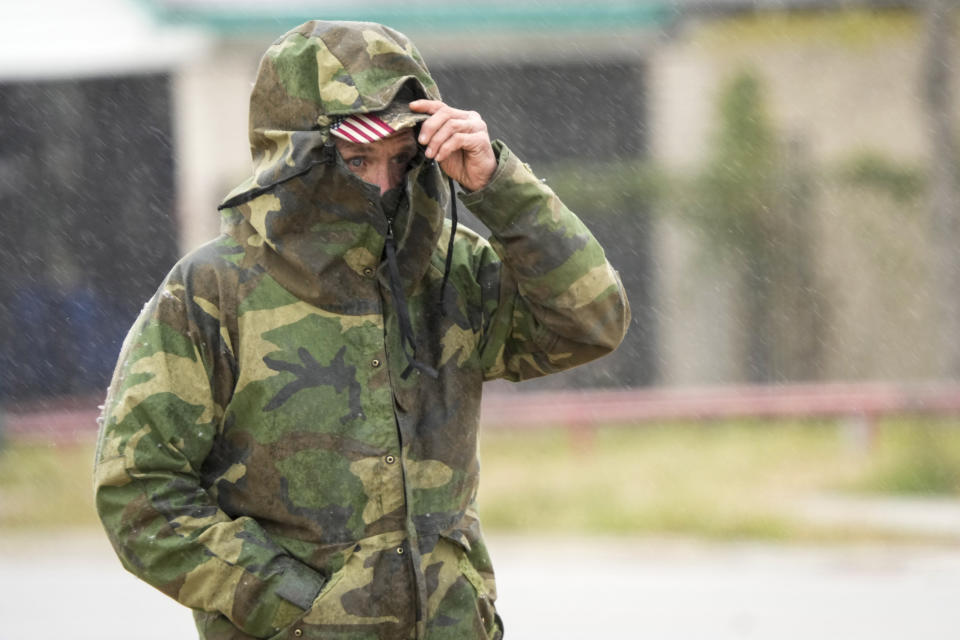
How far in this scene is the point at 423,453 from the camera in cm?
269

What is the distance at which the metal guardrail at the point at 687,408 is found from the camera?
1009 centimetres

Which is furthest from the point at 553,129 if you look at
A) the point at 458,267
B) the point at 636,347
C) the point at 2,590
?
the point at 458,267

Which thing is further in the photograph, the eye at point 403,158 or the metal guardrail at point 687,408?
the metal guardrail at point 687,408

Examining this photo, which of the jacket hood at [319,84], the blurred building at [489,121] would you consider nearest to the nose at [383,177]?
the jacket hood at [319,84]

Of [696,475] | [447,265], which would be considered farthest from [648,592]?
[447,265]

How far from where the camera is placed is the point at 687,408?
416 inches

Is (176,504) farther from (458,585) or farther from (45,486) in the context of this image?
(45,486)

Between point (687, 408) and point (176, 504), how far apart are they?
832 centimetres

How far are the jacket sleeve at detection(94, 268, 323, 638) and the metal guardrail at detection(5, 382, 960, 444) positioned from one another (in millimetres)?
7858

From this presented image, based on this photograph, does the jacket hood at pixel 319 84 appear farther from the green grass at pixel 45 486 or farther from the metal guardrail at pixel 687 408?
the metal guardrail at pixel 687 408

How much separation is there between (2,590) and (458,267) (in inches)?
232

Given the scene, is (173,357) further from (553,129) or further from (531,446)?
(553,129)

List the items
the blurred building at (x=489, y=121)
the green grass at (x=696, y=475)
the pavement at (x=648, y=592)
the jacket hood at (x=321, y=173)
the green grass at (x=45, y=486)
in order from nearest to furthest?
the jacket hood at (x=321, y=173), the pavement at (x=648, y=592), the green grass at (x=696, y=475), the green grass at (x=45, y=486), the blurred building at (x=489, y=121)

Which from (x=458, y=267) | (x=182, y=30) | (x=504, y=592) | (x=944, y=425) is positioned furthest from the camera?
(x=182, y=30)
